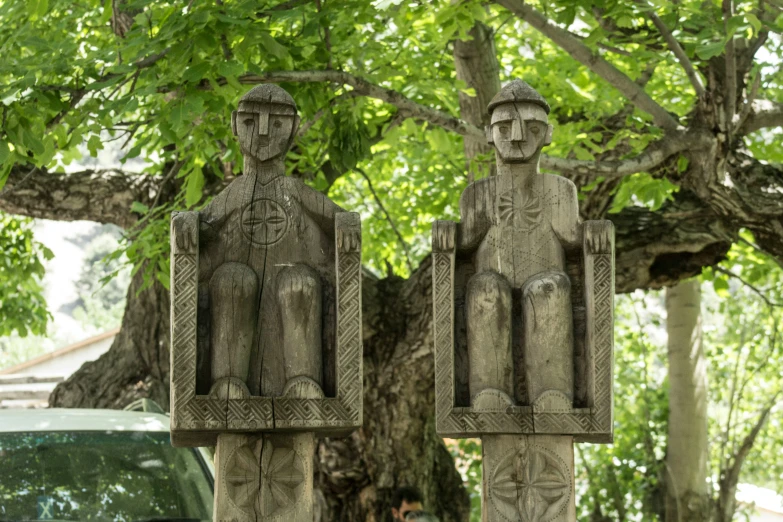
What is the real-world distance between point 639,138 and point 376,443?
320cm

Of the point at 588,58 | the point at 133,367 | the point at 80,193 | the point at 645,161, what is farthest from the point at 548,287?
the point at 80,193

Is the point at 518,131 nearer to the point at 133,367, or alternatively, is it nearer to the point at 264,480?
the point at 264,480

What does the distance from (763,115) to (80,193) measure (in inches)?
232

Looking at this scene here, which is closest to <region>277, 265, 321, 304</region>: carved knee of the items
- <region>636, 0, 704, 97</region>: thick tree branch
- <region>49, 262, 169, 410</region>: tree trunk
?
<region>636, 0, 704, 97</region>: thick tree branch

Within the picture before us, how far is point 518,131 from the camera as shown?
172 inches

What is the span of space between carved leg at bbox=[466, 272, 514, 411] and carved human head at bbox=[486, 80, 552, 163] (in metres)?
0.56

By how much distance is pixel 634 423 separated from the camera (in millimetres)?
12609

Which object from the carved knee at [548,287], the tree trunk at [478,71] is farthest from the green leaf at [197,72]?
the tree trunk at [478,71]

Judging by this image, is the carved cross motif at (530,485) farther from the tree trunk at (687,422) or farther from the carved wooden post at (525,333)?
the tree trunk at (687,422)

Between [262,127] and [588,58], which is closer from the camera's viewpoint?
[262,127]

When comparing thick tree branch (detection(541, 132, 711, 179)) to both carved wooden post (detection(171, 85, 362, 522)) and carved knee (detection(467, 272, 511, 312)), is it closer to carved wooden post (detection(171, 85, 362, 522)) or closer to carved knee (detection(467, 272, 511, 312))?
carved knee (detection(467, 272, 511, 312))

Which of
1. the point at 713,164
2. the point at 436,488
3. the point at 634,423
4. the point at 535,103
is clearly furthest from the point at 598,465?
the point at 535,103

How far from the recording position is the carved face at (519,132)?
4375mm

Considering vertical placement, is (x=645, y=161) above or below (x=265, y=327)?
above
